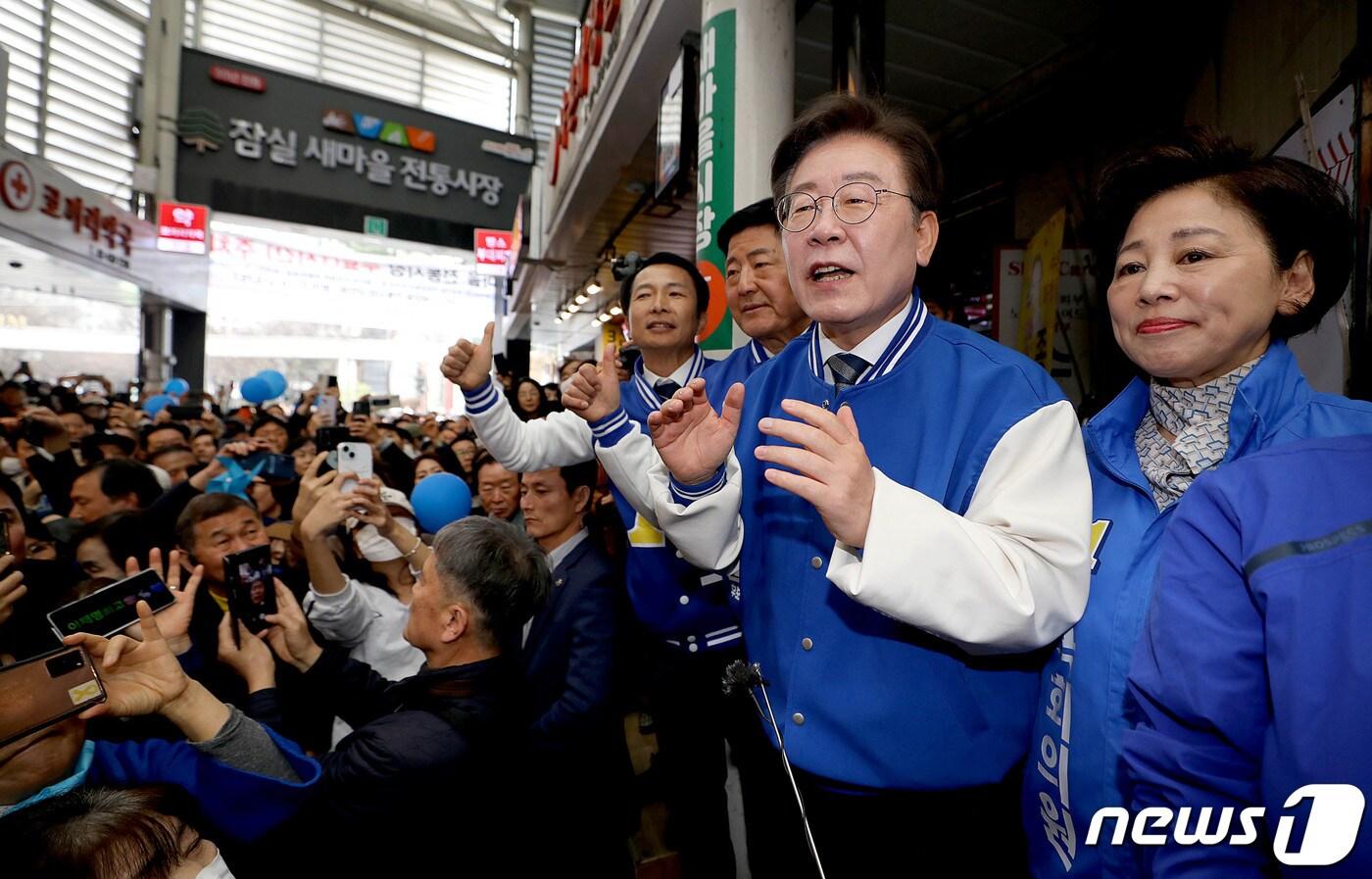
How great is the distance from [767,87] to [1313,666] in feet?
10.7

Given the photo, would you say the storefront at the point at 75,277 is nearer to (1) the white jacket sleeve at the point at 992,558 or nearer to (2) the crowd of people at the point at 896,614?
(2) the crowd of people at the point at 896,614

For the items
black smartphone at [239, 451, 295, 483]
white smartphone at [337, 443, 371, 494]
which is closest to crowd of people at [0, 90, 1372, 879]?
white smartphone at [337, 443, 371, 494]

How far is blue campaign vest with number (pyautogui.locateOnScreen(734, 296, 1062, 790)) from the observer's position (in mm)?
1081

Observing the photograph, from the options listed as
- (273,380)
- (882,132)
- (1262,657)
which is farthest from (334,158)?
(1262,657)

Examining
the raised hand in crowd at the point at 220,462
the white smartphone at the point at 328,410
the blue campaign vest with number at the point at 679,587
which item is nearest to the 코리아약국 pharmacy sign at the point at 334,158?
the white smartphone at the point at 328,410

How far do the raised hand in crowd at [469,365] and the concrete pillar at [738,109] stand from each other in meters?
1.21

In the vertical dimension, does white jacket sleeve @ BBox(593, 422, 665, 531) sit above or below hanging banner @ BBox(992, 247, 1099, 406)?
below

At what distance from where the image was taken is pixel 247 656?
1834mm

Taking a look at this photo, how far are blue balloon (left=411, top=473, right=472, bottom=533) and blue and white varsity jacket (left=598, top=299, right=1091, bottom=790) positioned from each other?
234 centimetres

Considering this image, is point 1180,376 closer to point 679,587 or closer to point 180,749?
point 679,587

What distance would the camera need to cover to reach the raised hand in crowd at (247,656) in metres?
1.80

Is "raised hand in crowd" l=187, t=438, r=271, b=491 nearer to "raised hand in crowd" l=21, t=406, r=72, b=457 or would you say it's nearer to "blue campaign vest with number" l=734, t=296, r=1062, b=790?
"raised hand in crowd" l=21, t=406, r=72, b=457

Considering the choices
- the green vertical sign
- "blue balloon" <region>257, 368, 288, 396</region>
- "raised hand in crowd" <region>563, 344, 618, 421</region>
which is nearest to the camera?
"raised hand in crowd" <region>563, 344, 618, 421</region>
